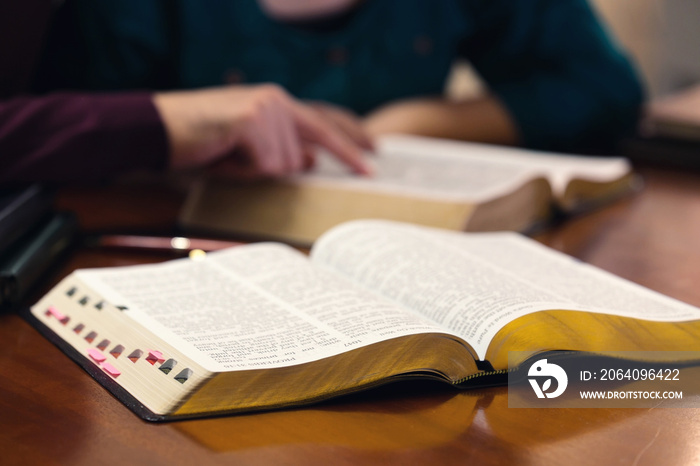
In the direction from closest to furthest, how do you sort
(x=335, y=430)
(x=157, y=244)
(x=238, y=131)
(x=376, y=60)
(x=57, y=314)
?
(x=335, y=430)
(x=57, y=314)
(x=157, y=244)
(x=238, y=131)
(x=376, y=60)

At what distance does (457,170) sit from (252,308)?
1.51ft

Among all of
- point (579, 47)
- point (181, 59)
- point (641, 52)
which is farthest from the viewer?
point (641, 52)

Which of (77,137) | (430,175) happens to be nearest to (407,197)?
(430,175)

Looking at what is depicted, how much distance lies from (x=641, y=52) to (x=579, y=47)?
2.85ft

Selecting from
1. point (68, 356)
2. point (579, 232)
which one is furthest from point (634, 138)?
point (68, 356)

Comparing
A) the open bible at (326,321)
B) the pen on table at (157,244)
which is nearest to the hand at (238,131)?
the pen on table at (157,244)

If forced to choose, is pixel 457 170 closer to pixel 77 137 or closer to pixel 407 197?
pixel 407 197

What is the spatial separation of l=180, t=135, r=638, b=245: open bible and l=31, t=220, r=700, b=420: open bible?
144 mm

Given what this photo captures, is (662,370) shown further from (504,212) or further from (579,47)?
(579,47)

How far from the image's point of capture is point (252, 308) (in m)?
0.48

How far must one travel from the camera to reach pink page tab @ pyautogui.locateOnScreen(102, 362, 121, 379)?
427 millimetres

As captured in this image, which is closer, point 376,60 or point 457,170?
point 457,170

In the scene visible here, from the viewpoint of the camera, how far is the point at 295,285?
1.71 feet

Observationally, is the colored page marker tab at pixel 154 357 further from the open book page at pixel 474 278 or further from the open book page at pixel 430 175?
the open book page at pixel 430 175
